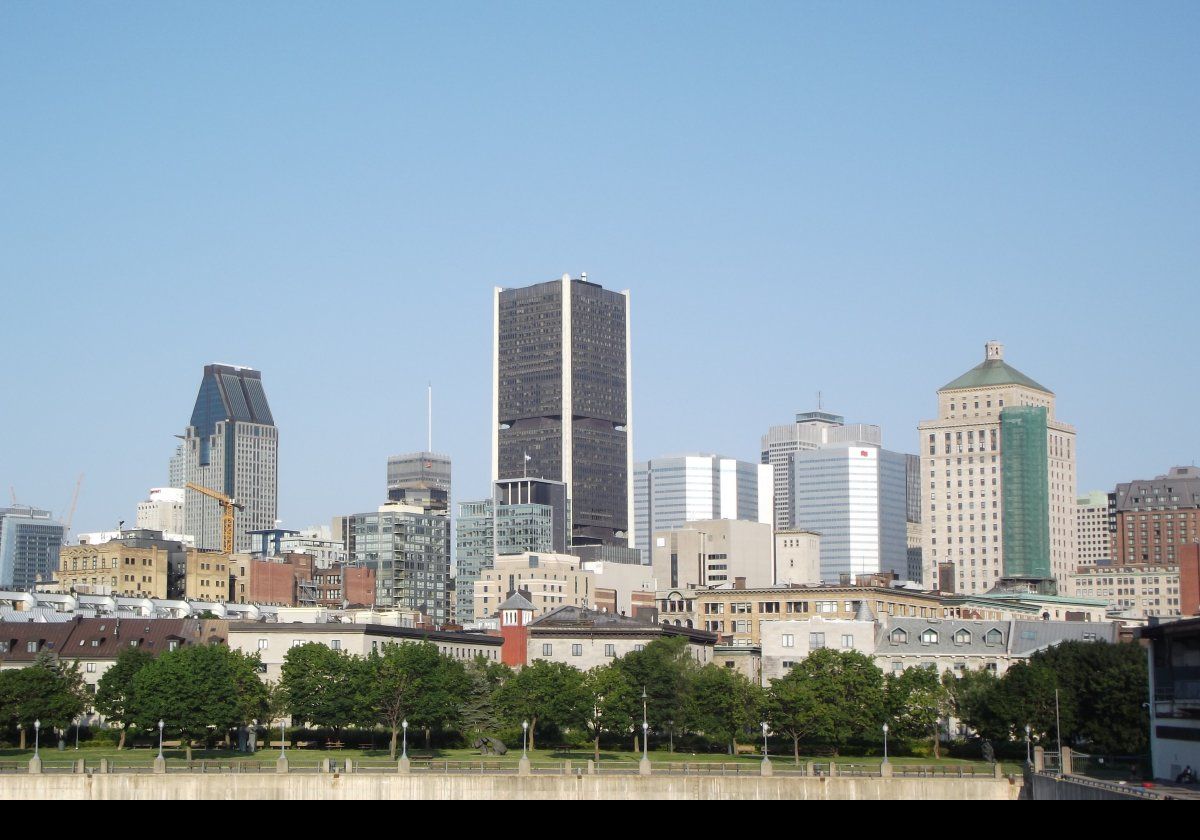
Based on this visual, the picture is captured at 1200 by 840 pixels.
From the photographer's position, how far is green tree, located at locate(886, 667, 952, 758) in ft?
515

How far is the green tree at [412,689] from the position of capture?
526ft

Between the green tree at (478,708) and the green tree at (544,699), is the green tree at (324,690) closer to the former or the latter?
the green tree at (478,708)

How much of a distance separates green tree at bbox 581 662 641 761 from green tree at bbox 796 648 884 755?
1594 centimetres

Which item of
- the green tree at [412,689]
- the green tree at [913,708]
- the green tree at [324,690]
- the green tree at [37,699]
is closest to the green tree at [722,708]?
the green tree at [913,708]

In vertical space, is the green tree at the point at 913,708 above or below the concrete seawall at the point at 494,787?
above

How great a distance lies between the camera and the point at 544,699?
166m

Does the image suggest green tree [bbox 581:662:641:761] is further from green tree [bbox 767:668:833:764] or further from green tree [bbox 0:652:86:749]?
green tree [bbox 0:652:86:749]

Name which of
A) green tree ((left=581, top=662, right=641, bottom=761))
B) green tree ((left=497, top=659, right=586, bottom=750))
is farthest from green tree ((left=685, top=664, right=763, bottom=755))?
green tree ((left=497, top=659, right=586, bottom=750))

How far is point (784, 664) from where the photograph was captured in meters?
195

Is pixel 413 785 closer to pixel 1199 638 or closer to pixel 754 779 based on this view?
pixel 754 779

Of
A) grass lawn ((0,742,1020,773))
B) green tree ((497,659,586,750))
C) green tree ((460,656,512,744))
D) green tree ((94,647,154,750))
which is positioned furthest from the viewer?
green tree ((460,656,512,744))

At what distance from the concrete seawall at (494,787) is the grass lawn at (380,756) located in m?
10.8

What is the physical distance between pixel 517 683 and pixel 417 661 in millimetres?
A: 10078
